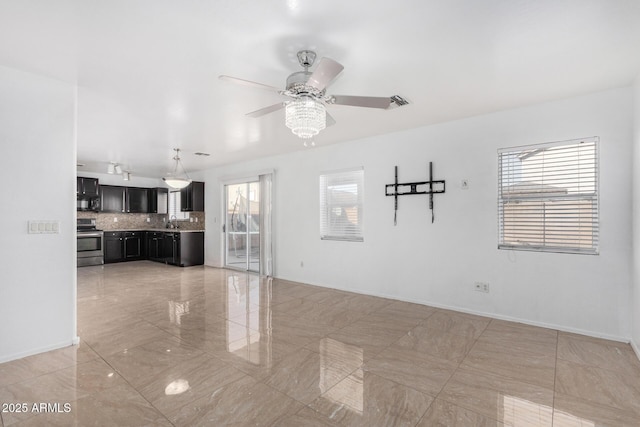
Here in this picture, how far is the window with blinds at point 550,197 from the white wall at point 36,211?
463cm

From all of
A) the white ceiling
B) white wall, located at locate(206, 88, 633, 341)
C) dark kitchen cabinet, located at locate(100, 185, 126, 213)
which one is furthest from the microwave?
white wall, located at locate(206, 88, 633, 341)


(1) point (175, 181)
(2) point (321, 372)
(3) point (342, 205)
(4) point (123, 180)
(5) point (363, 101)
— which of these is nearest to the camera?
(5) point (363, 101)

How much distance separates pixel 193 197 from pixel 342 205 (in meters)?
4.55

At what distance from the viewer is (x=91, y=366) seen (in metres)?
2.54

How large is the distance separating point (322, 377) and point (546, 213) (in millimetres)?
3016

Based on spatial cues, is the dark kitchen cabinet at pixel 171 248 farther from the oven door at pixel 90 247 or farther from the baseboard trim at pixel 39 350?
the baseboard trim at pixel 39 350

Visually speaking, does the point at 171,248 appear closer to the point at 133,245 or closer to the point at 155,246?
the point at 155,246

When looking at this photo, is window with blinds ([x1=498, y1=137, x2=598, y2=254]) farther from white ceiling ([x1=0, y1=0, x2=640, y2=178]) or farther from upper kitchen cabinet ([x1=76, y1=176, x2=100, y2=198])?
upper kitchen cabinet ([x1=76, y1=176, x2=100, y2=198])

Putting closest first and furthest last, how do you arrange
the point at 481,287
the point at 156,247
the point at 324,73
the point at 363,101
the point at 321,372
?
the point at 324,73 < the point at 363,101 < the point at 321,372 < the point at 481,287 < the point at 156,247

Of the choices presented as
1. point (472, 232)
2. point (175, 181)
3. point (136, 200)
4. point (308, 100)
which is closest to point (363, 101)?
point (308, 100)

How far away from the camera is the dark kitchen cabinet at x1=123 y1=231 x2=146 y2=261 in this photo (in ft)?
28.1

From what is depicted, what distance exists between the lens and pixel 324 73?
199 centimetres

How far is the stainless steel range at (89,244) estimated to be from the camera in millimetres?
7562

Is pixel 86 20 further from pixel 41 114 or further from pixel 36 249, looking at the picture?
pixel 36 249
